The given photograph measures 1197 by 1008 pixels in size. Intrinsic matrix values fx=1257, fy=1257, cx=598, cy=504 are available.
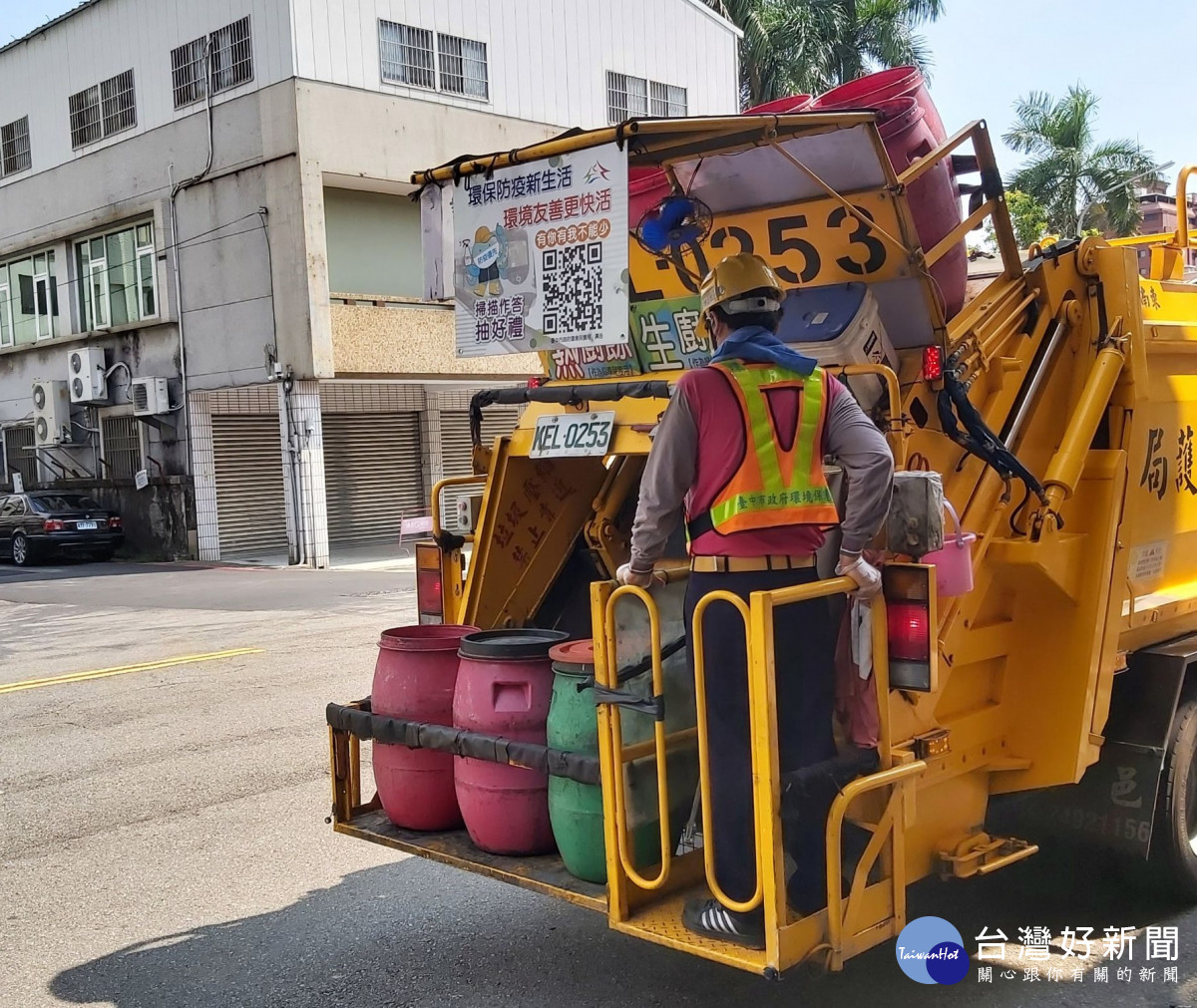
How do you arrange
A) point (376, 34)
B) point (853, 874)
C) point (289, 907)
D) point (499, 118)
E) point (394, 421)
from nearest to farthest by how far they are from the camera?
point (853, 874), point (289, 907), point (376, 34), point (499, 118), point (394, 421)

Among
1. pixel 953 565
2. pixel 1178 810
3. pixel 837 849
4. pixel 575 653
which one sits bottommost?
pixel 1178 810

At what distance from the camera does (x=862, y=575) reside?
325 cm

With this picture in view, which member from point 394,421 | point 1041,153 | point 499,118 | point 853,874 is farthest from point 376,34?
point 853,874

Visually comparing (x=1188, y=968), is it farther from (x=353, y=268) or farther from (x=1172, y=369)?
(x=353, y=268)

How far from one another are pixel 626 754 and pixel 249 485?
68.0 ft

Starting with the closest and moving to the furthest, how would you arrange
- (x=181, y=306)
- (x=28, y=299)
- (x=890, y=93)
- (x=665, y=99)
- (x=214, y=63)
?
(x=890, y=93)
(x=214, y=63)
(x=181, y=306)
(x=665, y=99)
(x=28, y=299)

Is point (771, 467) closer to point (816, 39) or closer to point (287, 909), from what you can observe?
point (287, 909)

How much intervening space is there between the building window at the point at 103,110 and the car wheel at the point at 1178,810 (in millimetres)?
22531

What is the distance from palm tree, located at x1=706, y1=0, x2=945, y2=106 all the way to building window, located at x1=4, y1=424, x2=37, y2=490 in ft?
61.3

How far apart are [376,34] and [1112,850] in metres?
19.4

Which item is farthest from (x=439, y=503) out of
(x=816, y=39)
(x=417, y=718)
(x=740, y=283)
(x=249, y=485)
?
(x=816, y=39)

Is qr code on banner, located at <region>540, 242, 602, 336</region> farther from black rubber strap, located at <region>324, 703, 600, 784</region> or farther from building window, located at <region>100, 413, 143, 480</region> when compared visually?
building window, located at <region>100, 413, 143, 480</region>

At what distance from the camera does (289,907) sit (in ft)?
15.9

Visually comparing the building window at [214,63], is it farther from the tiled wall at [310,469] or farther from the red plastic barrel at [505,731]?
the red plastic barrel at [505,731]
